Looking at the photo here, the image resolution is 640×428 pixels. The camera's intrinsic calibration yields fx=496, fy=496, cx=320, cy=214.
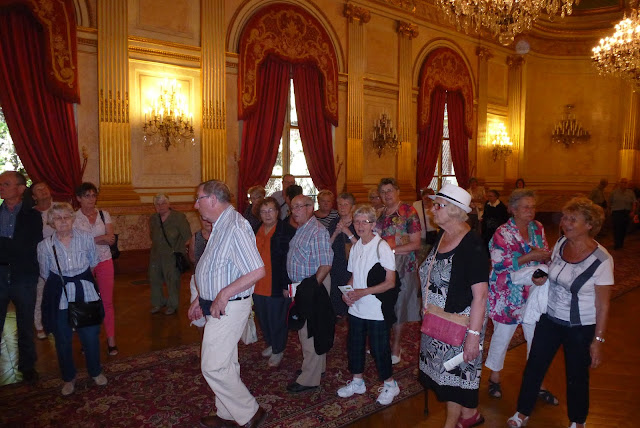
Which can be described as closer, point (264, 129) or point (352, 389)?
point (352, 389)

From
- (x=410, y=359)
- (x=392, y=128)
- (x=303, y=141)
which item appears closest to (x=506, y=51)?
(x=392, y=128)

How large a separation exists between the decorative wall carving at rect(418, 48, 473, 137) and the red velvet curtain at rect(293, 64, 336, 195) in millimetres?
3156

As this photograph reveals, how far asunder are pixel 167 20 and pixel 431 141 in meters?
7.09

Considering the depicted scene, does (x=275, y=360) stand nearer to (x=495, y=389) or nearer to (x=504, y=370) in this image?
(x=495, y=389)

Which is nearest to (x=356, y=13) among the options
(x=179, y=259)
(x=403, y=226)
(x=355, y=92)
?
(x=355, y=92)

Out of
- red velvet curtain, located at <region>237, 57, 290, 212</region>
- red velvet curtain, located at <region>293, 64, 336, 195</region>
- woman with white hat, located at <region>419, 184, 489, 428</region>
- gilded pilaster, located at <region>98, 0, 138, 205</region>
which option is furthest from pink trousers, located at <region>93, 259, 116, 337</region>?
red velvet curtain, located at <region>293, 64, 336, 195</region>

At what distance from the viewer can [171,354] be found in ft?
15.4

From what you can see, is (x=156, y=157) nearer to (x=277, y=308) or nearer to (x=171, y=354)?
(x=171, y=354)

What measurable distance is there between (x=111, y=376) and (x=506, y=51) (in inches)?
573

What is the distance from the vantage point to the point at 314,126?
391 inches

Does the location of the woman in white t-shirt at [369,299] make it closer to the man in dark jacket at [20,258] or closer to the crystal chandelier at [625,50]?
the man in dark jacket at [20,258]

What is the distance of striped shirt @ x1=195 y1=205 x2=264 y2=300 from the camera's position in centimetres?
303

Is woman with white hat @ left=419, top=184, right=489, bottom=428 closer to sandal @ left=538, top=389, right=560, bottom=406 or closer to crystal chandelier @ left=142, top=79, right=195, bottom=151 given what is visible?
sandal @ left=538, top=389, right=560, bottom=406

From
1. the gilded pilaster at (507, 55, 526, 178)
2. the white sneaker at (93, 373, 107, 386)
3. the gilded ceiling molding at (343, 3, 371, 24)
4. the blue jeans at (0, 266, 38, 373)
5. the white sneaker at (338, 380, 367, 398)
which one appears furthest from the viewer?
the gilded pilaster at (507, 55, 526, 178)
